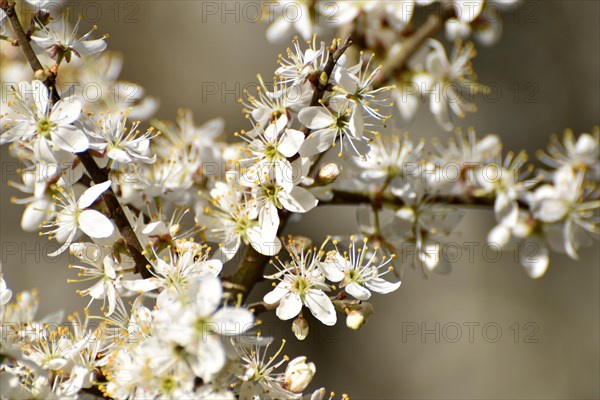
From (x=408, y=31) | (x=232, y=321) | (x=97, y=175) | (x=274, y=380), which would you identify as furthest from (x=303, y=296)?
(x=408, y=31)

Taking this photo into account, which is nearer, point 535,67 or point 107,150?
point 107,150

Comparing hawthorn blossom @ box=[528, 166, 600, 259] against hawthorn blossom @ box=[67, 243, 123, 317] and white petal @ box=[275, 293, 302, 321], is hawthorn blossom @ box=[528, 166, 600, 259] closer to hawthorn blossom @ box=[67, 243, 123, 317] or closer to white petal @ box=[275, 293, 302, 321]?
white petal @ box=[275, 293, 302, 321]

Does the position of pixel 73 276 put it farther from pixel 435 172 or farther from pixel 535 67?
pixel 535 67

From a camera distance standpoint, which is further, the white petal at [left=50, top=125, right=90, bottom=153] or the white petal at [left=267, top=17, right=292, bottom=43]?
the white petal at [left=267, top=17, right=292, bottom=43]

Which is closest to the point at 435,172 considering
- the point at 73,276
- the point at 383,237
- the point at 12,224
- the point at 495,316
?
the point at 383,237

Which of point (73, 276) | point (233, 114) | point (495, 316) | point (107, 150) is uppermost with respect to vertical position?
point (107, 150)

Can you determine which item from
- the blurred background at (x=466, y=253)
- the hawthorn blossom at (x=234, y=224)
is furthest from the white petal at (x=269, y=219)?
the blurred background at (x=466, y=253)

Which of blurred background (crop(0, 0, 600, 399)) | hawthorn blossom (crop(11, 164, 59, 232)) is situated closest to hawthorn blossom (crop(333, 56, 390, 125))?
hawthorn blossom (crop(11, 164, 59, 232))

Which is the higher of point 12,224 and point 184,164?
point 184,164
